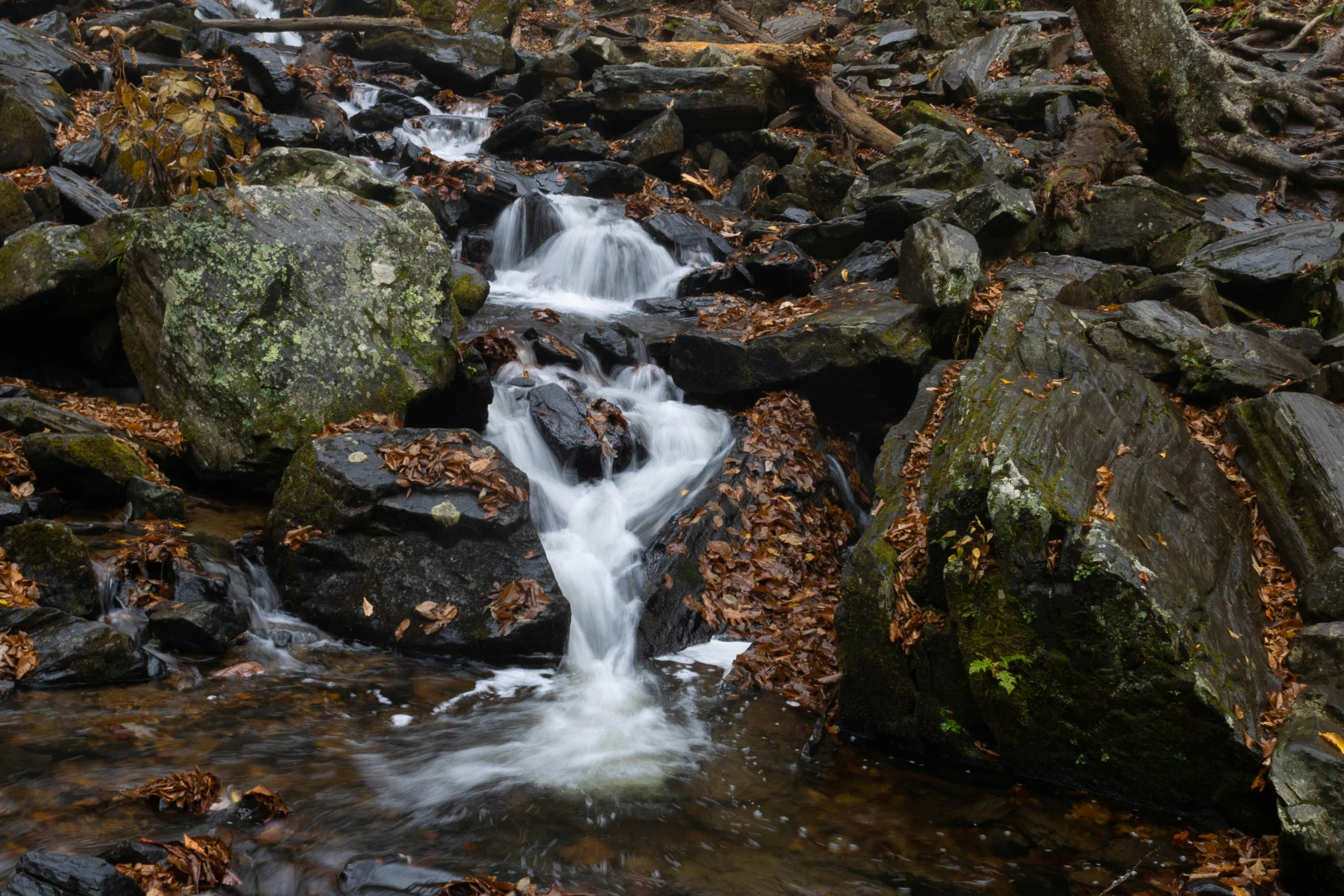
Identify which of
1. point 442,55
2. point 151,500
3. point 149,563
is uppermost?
point 442,55

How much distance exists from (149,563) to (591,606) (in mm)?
3192

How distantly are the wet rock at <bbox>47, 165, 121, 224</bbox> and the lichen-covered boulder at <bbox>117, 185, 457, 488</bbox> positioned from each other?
2401mm

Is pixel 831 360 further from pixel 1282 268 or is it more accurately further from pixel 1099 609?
pixel 1282 268

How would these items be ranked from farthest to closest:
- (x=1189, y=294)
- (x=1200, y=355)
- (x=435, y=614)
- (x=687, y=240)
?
(x=687, y=240)
(x=1189, y=294)
(x=1200, y=355)
(x=435, y=614)

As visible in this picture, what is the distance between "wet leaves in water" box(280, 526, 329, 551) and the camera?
621cm

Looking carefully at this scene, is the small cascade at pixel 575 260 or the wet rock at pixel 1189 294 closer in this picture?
the wet rock at pixel 1189 294

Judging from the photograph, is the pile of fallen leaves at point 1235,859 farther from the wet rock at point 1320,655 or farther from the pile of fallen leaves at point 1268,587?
the wet rock at point 1320,655

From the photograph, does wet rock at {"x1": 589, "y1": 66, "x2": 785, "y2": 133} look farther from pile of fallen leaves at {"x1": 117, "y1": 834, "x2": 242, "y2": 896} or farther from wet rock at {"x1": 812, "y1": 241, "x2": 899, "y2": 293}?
pile of fallen leaves at {"x1": 117, "y1": 834, "x2": 242, "y2": 896}

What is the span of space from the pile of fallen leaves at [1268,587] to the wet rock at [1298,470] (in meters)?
0.06

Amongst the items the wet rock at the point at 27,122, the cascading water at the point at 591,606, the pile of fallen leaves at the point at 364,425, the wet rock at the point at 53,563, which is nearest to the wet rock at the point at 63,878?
the cascading water at the point at 591,606

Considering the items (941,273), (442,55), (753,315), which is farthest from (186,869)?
(442,55)

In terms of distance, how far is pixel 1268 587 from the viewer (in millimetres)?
5449

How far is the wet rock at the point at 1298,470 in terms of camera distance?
541 centimetres

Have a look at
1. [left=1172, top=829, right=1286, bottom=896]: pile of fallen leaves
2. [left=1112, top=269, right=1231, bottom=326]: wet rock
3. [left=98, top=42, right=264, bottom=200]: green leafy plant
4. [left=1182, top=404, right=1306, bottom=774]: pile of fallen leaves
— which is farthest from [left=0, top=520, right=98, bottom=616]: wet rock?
[left=1112, top=269, right=1231, bottom=326]: wet rock
